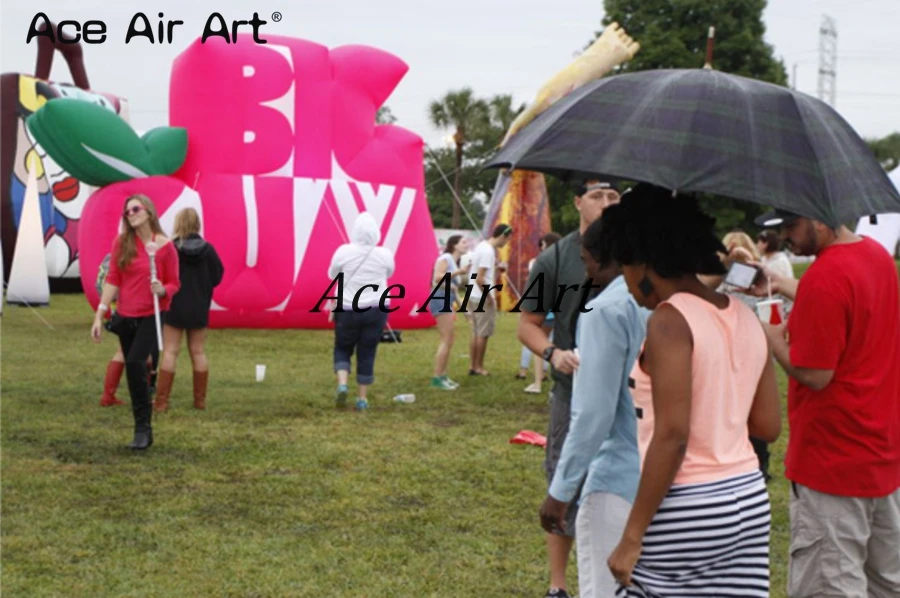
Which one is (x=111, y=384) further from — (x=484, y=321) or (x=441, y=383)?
(x=484, y=321)

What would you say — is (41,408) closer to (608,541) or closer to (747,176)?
(608,541)

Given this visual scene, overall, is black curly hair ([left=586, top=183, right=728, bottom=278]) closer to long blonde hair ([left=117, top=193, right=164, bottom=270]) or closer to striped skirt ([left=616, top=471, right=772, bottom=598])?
striped skirt ([left=616, top=471, right=772, bottom=598])

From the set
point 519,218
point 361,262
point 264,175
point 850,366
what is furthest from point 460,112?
point 850,366

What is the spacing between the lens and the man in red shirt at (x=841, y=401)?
342 centimetres

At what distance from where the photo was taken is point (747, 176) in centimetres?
284

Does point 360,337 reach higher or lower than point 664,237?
lower

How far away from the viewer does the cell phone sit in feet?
11.5

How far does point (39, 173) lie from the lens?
24906 millimetres

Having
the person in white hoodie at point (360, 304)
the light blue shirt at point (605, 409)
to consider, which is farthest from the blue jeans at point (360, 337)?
the light blue shirt at point (605, 409)

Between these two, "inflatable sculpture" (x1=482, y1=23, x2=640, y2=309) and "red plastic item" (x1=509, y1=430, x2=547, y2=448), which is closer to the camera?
"red plastic item" (x1=509, y1=430, x2=547, y2=448)

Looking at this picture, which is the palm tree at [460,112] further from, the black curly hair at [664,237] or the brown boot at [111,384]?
the black curly hair at [664,237]

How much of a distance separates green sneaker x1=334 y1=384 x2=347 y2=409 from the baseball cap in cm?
533

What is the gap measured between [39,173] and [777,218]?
23294mm

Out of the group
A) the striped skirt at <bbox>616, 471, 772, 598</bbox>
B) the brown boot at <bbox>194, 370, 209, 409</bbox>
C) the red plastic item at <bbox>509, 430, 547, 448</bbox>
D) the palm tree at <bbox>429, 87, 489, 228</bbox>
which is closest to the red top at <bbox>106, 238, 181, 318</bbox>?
the brown boot at <bbox>194, 370, 209, 409</bbox>
